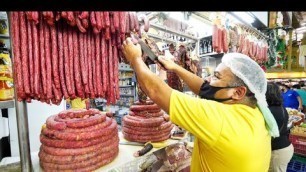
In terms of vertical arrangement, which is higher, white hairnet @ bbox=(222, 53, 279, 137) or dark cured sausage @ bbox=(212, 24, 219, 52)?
dark cured sausage @ bbox=(212, 24, 219, 52)

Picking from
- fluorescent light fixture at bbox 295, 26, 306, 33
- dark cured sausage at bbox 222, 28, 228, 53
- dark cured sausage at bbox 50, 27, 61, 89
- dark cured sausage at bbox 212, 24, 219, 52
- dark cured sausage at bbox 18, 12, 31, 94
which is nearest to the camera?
dark cured sausage at bbox 18, 12, 31, 94

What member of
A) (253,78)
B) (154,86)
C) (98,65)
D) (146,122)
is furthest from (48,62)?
(253,78)

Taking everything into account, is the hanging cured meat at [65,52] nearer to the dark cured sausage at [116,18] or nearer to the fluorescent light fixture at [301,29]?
the dark cured sausage at [116,18]

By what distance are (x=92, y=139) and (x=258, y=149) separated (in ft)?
4.87

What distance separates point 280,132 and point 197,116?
309 centimetres

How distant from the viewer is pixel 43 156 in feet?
6.81

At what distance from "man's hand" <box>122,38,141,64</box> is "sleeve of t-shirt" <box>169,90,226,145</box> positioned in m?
0.47

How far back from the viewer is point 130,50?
1964mm

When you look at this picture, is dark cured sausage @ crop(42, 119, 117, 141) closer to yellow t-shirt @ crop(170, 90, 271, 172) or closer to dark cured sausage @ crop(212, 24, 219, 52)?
yellow t-shirt @ crop(170, 90, 271, 172)

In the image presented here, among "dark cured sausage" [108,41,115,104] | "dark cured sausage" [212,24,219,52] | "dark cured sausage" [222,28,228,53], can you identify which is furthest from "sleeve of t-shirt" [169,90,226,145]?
"dark cured sausage" [222,28,228,53]

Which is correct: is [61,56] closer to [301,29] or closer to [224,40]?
[224,40]

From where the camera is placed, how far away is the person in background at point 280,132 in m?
3.86

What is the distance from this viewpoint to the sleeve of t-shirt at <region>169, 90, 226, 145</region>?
1742mm
